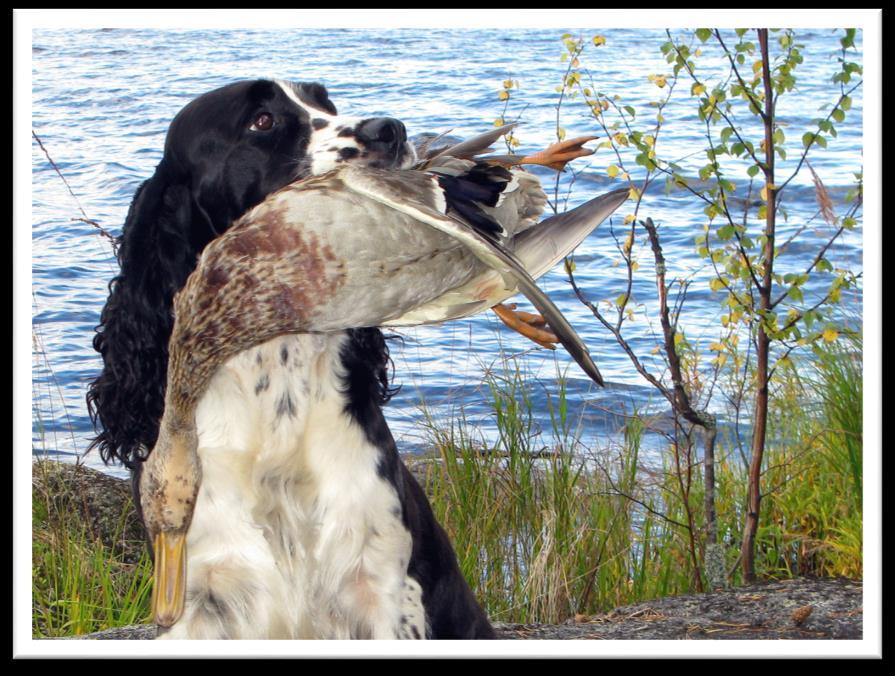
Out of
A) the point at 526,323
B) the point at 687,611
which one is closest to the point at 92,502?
the point at 526,323

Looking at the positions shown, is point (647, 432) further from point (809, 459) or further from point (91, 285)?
point (91, 285)

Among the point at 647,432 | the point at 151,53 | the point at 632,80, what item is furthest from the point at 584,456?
the point at 151,53

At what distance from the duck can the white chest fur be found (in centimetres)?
7

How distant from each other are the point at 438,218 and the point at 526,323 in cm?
75

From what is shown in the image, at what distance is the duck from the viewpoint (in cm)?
262

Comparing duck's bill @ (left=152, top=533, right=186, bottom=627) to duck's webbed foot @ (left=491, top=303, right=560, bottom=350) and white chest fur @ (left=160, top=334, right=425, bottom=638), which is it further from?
duck's webbed foot @ (left=491, top=303, right=560, bottom=350)

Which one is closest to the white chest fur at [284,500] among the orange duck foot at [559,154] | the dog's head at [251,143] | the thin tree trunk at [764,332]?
the dog's head at [251,143]

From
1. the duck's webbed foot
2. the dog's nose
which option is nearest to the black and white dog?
Answer: the dog's nose

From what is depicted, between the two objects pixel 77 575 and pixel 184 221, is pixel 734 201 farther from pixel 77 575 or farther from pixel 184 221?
pixel 77 575

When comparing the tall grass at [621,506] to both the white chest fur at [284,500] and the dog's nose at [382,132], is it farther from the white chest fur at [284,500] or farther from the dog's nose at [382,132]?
the dog's nose at [382,132]

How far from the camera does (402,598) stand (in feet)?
9.93

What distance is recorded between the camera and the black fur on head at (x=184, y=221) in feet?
9.58

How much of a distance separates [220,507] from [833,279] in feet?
5.72

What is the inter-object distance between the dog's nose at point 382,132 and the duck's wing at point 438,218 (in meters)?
0.12
